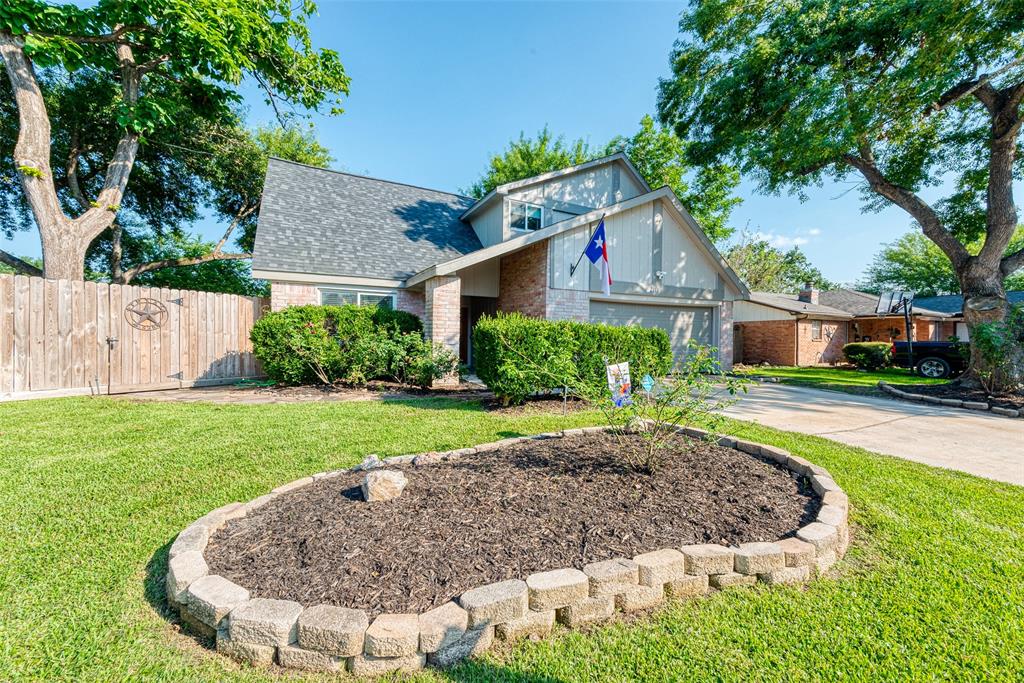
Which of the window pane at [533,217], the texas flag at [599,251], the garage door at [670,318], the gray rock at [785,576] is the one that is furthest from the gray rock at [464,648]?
the window pane at [533,217]

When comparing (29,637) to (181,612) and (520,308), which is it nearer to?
(181,612)

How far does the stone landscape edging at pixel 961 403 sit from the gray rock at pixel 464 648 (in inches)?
394

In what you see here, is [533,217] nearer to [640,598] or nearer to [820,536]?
[820,536]

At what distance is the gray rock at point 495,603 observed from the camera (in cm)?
183

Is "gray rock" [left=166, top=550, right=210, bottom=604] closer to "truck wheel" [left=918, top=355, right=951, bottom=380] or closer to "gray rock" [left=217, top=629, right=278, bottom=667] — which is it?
"gray rock" [left=217, top=629, right=278, bottom=667]

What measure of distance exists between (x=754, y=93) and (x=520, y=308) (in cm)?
889

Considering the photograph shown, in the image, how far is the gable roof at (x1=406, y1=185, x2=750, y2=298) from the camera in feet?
29.6

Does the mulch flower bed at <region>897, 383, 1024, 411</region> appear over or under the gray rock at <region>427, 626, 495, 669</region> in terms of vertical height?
over

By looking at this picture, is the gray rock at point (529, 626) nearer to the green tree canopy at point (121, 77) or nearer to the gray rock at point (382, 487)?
the gray rock at point (382, 487)

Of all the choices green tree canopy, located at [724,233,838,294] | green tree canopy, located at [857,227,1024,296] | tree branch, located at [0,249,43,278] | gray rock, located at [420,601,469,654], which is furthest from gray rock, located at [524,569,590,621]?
green tree canopy, located at [857,227,1024,296]

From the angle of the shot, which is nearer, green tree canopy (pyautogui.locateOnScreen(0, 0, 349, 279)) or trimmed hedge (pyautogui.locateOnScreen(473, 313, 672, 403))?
trimmed hedge (pyautogui.locateOnScreen(473, 313, 672, 403))

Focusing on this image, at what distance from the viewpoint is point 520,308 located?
11508 mm

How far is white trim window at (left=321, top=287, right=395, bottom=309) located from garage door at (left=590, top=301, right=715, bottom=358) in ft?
18.8

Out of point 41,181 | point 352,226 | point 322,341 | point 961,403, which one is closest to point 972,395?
point 961,403
